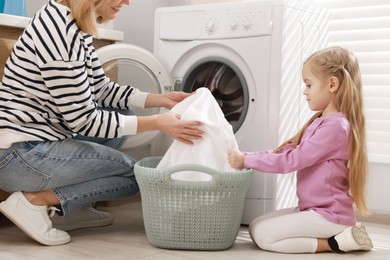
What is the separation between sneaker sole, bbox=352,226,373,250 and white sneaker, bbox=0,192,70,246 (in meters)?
1.00

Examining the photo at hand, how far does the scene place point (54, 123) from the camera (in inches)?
81.3

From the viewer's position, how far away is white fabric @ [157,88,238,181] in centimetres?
201

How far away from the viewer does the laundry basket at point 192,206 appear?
6.38ft

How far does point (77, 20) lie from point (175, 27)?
29.6 inches

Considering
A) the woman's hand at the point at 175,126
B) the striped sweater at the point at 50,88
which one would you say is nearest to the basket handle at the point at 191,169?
the woman's hand at the point at 175,126

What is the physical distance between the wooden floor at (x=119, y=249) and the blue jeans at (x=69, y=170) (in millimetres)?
149

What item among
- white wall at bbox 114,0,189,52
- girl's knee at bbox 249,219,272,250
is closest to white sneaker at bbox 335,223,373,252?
girl's knee at bbox 249,219,272,250

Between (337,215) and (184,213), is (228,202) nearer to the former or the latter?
(184,213)

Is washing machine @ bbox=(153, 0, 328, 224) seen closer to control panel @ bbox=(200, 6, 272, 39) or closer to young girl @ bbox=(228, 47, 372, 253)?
control panel @ bbox=(200, 6, 272, 39)

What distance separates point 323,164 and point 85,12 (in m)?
0.94

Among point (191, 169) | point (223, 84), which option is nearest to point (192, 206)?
point (191, 169)

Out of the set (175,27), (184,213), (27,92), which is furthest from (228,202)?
(175,27)

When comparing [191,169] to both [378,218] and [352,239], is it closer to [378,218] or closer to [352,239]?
[352,239]

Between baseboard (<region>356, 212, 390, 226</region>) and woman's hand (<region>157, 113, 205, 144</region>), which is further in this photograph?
baseboard (<region>356, 212, 390, 226</region>)
